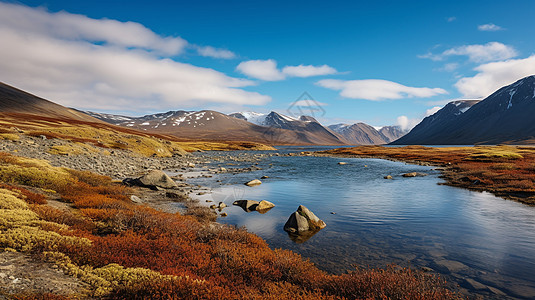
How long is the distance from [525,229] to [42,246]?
2417cm

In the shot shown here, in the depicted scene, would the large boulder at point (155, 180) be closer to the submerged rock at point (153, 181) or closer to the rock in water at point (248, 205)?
the submerged rock at point (153, 181)

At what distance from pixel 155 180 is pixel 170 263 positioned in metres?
19.8

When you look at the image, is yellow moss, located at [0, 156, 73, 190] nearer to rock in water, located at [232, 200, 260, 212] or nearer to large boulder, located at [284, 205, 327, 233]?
rock in water, located at [232, 200, 260, 212]

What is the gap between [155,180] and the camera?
25.3 m

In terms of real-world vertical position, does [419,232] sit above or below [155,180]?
below

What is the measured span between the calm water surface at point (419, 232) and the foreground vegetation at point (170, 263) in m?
2.31

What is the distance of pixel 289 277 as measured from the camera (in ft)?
26.1

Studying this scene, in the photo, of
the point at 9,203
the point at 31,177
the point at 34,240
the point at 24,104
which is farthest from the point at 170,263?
the point at 24,104

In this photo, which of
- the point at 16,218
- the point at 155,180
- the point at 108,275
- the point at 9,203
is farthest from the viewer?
the point at 155,180

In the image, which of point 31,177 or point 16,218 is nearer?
point 16,218

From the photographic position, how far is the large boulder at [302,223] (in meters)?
14.9

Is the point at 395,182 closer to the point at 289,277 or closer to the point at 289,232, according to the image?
the point at 289,232

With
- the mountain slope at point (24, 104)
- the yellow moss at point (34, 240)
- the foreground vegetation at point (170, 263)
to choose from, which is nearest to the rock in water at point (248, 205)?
the foreground vegetation at point (170, 263)

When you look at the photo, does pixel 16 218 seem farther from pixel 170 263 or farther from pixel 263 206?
pixel 263 206
